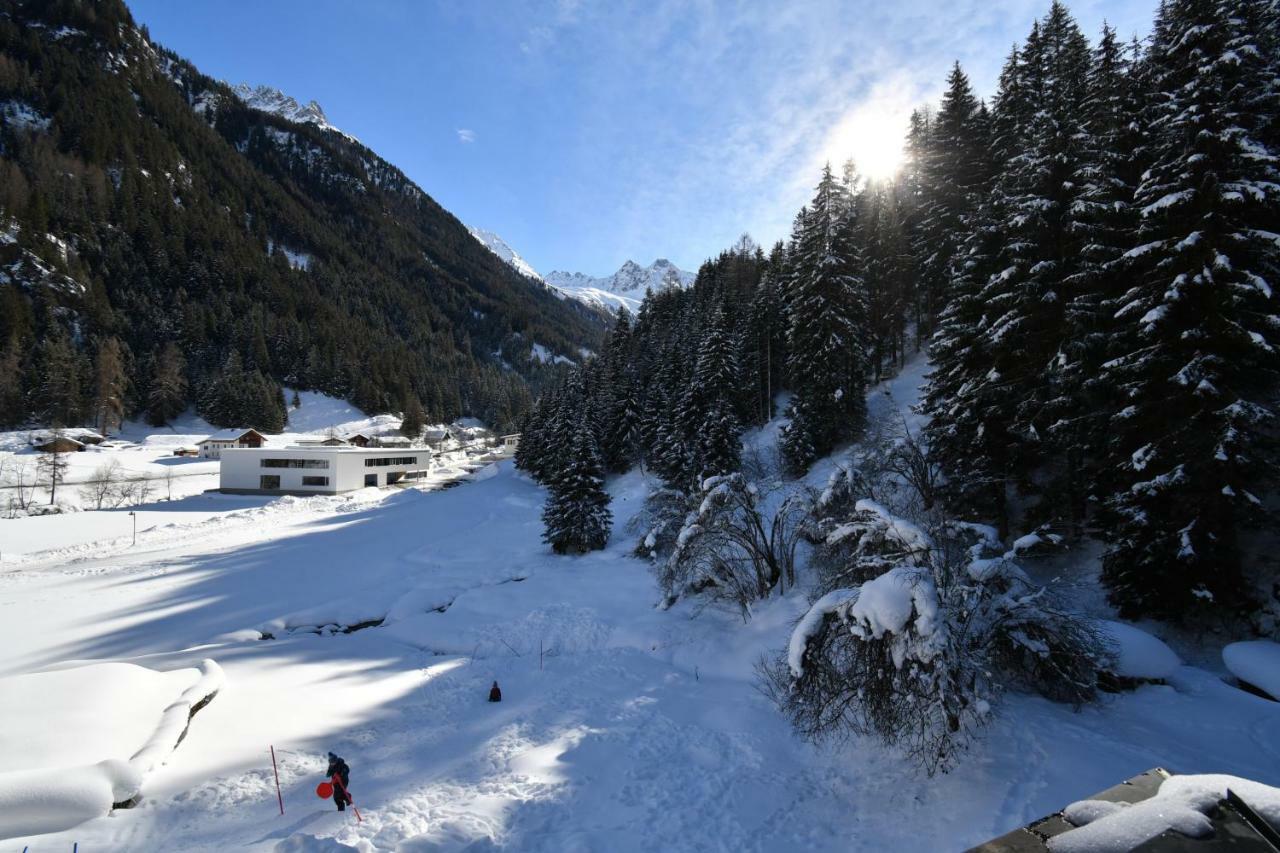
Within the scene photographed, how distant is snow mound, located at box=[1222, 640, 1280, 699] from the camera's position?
1011 cm

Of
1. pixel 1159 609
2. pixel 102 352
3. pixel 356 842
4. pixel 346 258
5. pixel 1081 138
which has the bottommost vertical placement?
pixel 356 842

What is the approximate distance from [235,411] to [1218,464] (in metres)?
121

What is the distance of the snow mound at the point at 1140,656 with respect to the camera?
1088 cm

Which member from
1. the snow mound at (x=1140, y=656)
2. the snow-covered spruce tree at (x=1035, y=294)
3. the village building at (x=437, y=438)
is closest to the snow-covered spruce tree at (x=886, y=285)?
the snow-covered spruce tree at (x=1035, y=294)

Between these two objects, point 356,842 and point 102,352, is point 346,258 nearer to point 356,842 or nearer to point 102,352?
point 102,352

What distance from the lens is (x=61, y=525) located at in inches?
1516

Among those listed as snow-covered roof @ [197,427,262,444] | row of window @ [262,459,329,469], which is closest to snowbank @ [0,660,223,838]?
row of window @ [262,459,329,469]

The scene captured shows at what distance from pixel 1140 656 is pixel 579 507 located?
2631 cm

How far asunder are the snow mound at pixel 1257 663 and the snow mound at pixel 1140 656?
2.86ft

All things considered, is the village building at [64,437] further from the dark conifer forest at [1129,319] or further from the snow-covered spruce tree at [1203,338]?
the snow-covered spruce tree at [1203,338]

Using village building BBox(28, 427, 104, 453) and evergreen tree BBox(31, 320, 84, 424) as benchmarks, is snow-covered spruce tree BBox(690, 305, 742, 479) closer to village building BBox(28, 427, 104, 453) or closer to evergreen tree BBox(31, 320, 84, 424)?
village building BBox(28, 427, 104, 453)

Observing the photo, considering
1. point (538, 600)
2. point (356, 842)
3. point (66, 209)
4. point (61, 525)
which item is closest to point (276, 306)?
point (66, 209)

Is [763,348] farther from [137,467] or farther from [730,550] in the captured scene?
[137,467]

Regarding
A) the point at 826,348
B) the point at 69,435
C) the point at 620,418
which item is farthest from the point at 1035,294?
the point at 69,435
